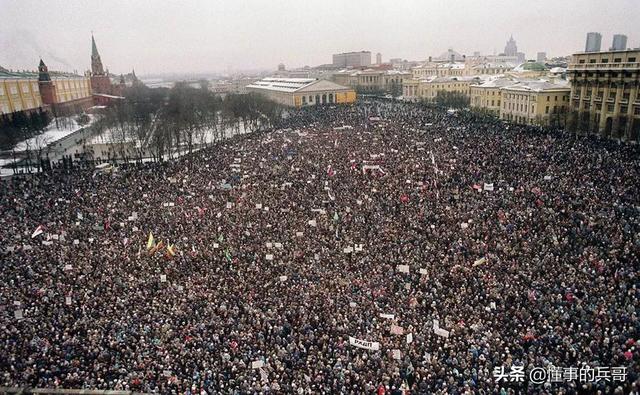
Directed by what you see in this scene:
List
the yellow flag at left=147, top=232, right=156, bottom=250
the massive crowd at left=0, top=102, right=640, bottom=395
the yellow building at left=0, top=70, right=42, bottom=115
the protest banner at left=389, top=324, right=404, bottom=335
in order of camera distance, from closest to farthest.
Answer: the massive crowd at left=0, top=102, right=640, bottom=395 < the protest banner at left=389, top=324, right=404, bottom=335 < the yellow flag at left=147, top=232, right=156, bottom=250 < the yellow building at left=0, top=70, right=42, bottom=115

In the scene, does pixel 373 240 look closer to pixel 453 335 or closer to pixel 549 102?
pixel 453 335

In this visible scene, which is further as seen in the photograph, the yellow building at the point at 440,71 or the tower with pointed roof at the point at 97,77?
the yellow building at the point at 440,71

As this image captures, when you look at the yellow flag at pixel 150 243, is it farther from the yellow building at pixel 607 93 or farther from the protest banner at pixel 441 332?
the yellow building at pixel 607 93

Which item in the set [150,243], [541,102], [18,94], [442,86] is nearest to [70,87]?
[18,94]

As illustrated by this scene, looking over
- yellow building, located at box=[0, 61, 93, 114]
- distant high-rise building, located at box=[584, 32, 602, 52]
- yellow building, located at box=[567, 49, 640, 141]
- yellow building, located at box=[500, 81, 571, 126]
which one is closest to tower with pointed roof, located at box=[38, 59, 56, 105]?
yellow building, located at box=[0, 61, 93, 114]

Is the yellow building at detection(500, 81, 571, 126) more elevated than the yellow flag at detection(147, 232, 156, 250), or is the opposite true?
the yellow building at detection(500, 81, 571, 126)

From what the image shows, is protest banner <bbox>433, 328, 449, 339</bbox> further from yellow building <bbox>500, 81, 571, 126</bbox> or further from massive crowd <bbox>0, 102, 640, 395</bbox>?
yellow building <bbox>500, 81, 571, 126</bbox>

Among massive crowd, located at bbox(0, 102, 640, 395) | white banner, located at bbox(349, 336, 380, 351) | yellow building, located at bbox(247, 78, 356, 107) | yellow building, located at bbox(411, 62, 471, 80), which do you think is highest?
yellow building, located at bbox(411, 62, 471, 80)

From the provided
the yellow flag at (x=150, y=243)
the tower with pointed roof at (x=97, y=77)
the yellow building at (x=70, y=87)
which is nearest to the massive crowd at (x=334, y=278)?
the yellow flag at (x=150, y=243)
